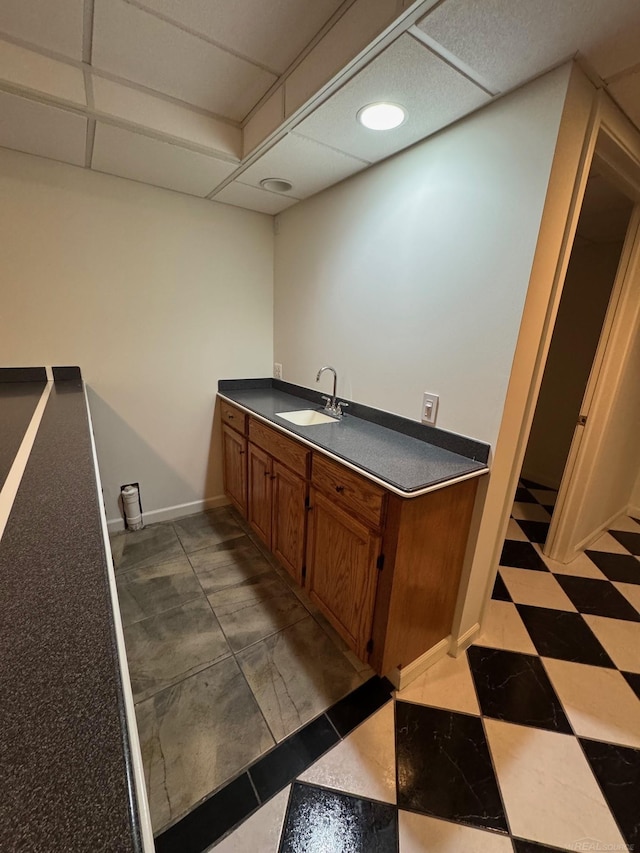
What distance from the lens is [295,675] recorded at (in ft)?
4.88

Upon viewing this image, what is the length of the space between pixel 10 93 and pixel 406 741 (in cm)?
278

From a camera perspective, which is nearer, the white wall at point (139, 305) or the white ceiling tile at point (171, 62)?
the white ceiling tile at point (171, 62)

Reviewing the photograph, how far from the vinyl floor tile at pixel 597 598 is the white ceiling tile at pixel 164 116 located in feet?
9.70

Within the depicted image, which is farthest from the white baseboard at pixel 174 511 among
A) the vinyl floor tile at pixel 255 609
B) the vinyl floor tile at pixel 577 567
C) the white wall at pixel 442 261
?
the vinyl floor tile at pixel 577 567

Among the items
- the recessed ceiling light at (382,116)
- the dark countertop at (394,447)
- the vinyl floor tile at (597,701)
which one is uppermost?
the recessed ceiling light at (382,116)

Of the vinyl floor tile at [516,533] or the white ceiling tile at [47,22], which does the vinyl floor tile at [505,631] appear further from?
the white ceiling tile at [47,22]

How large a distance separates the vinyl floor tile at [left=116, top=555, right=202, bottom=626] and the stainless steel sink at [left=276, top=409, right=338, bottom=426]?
42.0 inches

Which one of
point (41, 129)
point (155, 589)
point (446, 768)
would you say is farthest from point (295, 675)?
point (41, 129)

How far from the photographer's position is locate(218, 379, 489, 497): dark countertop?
1.27 metres

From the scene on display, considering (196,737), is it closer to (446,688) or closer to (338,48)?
(446,688)

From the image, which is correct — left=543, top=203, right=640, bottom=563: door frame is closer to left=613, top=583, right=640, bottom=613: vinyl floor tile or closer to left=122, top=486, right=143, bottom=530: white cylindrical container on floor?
left=613, top=583, right=640, bottom=613: vinyl floor tile

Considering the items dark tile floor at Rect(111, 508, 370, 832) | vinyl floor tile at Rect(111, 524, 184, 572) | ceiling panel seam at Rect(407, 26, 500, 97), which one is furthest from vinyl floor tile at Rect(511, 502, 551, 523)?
ceiling panel seam at Rect(407, 26, 500, 97)

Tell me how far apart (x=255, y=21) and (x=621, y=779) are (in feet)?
9.09

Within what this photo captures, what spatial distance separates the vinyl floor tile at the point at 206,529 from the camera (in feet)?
7.72
